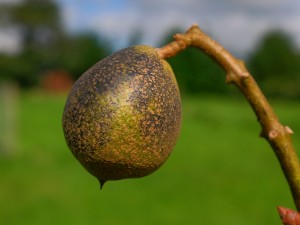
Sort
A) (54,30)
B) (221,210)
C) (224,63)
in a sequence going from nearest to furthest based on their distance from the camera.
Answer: (224,63) → (221,210) → (54,30)

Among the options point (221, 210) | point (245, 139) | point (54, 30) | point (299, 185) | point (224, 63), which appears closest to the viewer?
point (299, 185)

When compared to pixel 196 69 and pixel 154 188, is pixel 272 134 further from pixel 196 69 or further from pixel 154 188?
pixel 154 188

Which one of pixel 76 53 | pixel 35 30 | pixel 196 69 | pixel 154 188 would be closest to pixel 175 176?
pixel 154 188

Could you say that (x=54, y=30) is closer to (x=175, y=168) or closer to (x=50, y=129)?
(x=50, y=129)

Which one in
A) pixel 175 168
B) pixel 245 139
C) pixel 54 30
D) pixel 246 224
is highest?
pixel 54 30

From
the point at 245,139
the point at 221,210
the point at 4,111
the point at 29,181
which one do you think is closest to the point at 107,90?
the point at 221,210

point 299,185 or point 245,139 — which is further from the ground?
point 245,139

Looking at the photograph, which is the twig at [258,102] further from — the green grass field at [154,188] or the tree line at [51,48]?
the tree line at [51,48]
